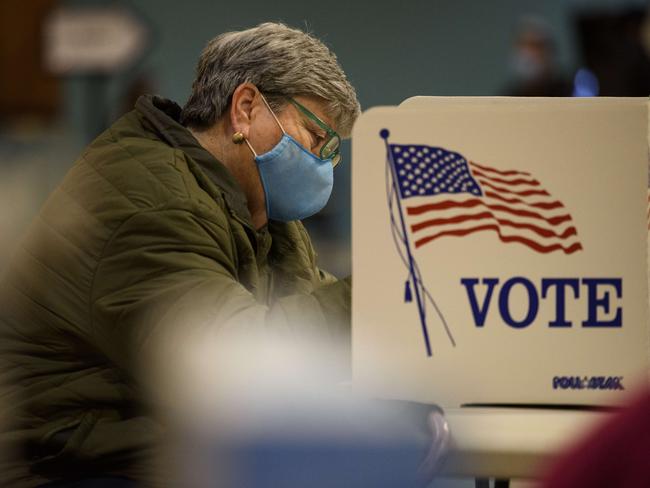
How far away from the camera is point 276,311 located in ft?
4.90

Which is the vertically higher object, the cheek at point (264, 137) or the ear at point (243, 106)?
the ear at point (243, 106)

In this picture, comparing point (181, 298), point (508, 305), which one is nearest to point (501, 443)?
point (508, 305)

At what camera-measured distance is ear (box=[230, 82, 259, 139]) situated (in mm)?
1996

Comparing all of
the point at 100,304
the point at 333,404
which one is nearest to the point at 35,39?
the point at 100,304

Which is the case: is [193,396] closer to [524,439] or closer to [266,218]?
[524,439]

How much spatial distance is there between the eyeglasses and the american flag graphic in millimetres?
675

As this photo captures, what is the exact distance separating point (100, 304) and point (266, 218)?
54 cm

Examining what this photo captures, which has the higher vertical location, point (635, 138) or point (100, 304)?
point (635, 138)

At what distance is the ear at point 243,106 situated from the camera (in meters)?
Result: 2.00

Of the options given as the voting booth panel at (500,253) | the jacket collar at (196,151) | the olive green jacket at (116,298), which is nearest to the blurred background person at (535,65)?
the jacket collar at (196,151)

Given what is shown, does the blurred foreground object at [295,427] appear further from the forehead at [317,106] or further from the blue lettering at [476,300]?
the forehead at [317,106]

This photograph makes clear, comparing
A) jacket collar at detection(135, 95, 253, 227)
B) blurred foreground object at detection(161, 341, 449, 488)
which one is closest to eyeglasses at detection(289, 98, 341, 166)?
jacket collar at detection(135, 95, 253, 227)

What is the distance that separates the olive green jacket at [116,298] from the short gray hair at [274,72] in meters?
0.19

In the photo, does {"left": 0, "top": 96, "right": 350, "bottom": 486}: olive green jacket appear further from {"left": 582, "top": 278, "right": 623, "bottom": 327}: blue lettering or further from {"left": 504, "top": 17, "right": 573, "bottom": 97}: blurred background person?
{"left": 504, "top": 17, "right": 573, "bottom": 97}: blurred background person
